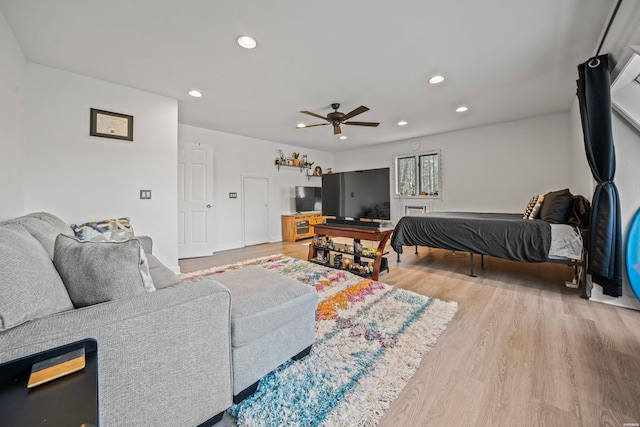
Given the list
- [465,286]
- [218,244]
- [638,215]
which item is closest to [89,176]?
[218,244]

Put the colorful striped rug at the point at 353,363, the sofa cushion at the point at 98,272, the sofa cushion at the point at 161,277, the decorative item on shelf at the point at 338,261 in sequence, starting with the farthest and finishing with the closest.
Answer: the decorative item on shelf at the point at 338,261 < the sofa cushion at the point at 161,277 < the colorful striped rug at the point at 353,363 < the sofa cushion at the point at 98,272

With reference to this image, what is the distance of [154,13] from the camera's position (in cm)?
179

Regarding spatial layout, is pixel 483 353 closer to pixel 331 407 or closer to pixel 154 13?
pixel 331 407

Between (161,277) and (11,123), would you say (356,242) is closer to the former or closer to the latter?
(161,277)

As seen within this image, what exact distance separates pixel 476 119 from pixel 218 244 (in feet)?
17.8

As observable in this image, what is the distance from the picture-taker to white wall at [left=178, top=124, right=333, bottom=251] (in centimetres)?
481

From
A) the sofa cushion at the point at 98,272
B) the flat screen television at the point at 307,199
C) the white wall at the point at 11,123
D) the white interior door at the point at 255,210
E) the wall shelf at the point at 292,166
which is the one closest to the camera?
the sofa cushion at the point at 98,272

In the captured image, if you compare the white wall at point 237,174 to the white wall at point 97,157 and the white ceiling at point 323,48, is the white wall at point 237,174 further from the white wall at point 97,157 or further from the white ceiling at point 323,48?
the white wall at point 97,157

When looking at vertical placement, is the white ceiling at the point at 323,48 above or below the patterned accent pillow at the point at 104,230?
above

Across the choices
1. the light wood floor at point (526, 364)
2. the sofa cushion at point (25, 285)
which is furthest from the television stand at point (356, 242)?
the sofa cushion at point (25, 285)

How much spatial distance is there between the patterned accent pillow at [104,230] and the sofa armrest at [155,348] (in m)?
2.19

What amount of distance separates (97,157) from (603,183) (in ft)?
17.0

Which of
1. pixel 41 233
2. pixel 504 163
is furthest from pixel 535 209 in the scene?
pixel 41 233

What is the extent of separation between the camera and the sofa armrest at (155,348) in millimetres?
731
